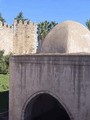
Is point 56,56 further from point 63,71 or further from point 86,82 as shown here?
point 86,82

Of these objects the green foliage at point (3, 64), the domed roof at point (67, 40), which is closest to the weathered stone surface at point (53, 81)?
the domed roof at point (67, 40)

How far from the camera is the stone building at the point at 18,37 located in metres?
32.5

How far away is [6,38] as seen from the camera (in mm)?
32812

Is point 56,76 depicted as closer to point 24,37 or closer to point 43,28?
point 24,37

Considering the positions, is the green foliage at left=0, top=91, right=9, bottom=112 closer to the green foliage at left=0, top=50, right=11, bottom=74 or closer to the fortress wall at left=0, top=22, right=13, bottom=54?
the green foliage at left=0, top=50, right=11, bottom=74

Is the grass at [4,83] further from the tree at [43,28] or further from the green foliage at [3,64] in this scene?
the tree at [43,28]

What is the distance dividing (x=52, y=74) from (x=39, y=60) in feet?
2.81

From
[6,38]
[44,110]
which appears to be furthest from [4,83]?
[6,38]

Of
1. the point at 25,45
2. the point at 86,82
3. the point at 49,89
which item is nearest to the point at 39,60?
the point at 49,89

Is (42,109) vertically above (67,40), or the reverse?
(67,40)

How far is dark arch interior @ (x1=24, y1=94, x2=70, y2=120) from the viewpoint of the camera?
1427 cm

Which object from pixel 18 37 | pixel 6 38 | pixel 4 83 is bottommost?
pixel 4 83

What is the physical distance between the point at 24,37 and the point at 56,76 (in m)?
23.2

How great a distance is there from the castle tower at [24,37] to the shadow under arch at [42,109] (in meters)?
18.1
